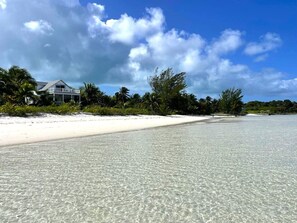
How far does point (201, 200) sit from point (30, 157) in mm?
6056

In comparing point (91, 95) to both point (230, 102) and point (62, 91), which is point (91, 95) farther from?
point (230, 102)

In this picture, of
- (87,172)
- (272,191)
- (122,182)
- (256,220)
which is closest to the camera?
(256,220)

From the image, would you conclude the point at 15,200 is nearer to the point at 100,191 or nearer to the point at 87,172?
the point at 100,191

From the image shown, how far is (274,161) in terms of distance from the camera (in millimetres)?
8641

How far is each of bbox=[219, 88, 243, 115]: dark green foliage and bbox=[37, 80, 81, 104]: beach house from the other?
120 ft

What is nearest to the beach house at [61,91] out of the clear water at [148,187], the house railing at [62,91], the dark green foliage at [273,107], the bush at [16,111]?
the house railing at [62,91]

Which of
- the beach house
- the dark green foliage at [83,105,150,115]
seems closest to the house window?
the beach house

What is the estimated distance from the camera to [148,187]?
586cm

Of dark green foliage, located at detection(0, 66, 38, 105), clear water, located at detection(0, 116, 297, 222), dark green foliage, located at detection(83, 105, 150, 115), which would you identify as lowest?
clear water, located at detection(0, 116, 297, 222)

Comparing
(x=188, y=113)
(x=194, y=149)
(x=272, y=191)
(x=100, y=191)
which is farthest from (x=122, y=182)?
(x=188, y=113)

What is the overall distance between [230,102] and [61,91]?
41.3 meters

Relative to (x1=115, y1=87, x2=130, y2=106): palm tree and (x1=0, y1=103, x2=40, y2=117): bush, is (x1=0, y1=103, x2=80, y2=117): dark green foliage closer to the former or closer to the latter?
(x1=0, y1=103, x2=40, y2=117): bush

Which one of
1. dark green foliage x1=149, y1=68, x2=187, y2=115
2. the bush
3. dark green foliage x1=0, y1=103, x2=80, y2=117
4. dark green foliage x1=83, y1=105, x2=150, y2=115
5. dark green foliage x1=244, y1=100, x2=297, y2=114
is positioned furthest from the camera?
dark green foliage x1=244, y1=100, x2=297, y2=114

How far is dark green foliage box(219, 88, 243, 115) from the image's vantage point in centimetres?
Result: 7681
